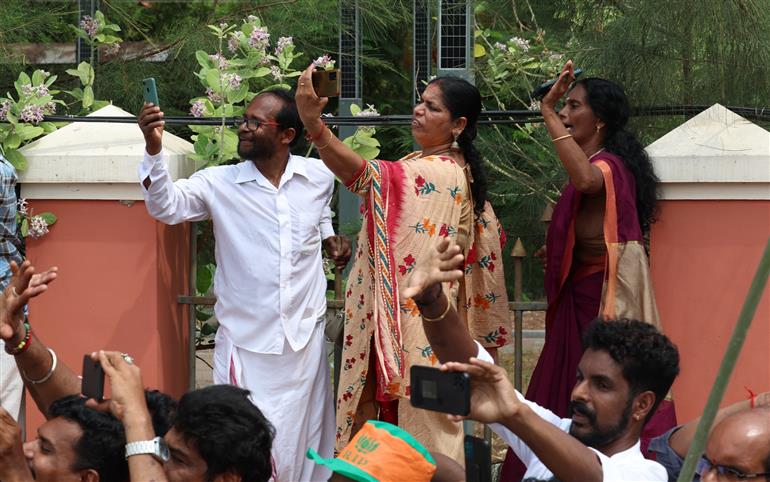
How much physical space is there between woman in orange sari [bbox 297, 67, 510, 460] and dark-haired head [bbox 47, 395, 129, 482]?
142cm

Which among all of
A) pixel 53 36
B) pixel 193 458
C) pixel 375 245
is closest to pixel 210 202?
pixel 375 245

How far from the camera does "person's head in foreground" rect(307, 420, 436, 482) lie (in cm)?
311

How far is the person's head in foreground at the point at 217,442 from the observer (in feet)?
10.5

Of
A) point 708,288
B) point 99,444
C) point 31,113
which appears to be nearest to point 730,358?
point 99,444

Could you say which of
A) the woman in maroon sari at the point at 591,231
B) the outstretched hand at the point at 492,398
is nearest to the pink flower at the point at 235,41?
the woman in maroon sari at the point at 591,231

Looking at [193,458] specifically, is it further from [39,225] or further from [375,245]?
[39,225]

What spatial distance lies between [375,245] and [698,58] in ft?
4.97

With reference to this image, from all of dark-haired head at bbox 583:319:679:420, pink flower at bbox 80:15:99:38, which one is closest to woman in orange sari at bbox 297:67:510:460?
dark-haired head at bbox 583:319:679:420

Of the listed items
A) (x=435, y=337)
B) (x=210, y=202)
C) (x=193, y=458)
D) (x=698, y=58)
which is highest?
(x=698, y=58)

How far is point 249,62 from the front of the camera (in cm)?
537

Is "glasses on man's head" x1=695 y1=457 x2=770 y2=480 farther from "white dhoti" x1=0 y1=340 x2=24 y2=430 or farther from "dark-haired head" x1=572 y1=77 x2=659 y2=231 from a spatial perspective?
"white dhoti" x1=0 y1=340 x2=24 y2=430

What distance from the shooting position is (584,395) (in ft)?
11.5

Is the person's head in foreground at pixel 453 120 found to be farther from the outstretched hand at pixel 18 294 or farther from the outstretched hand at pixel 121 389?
the outstretched hand at pixel 121 389

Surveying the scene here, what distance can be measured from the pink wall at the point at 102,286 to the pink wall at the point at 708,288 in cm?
199
